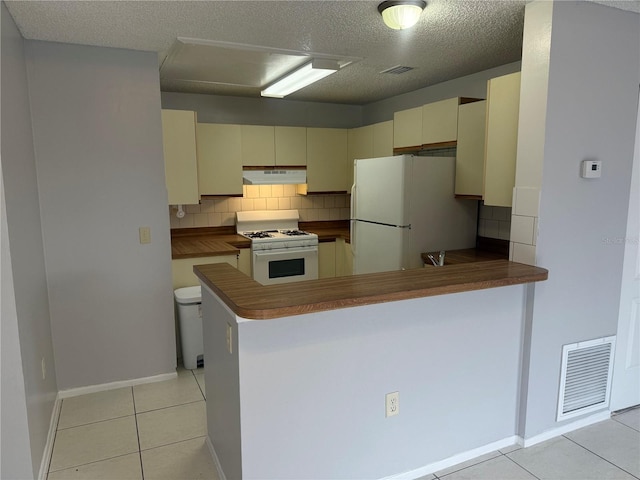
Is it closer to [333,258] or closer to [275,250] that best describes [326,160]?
[333,258]

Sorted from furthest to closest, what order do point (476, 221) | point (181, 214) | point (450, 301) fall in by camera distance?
point (181, 214) → point (476, 221) → point (450, 301)

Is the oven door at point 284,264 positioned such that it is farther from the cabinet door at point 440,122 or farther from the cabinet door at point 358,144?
the cabinet door at point 440,122

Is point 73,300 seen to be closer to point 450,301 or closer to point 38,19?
point 38,19

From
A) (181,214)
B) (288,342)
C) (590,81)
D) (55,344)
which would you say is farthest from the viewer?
(181,214)

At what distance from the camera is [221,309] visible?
194cm

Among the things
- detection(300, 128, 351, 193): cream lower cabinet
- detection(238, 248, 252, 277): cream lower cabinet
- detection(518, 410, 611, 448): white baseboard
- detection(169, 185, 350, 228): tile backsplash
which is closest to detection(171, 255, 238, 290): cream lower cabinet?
detection(238, 248, 252, 277): cream lower cabinet

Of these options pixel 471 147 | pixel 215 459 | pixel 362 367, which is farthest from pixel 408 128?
pixel 215 459

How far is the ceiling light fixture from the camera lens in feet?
6.91

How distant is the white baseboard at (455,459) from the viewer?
7.04 ft

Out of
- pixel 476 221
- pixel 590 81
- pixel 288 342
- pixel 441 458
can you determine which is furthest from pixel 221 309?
pixel 476 221

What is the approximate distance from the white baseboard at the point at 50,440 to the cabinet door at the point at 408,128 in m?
3.37

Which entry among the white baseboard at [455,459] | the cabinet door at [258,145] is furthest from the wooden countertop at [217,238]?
the white baseboard at [455,459]

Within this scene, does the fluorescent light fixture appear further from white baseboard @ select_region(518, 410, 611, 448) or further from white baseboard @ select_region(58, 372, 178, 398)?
white baseboard @ select_region(518, 410, 611, 448)

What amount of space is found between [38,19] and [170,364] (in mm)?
2363
